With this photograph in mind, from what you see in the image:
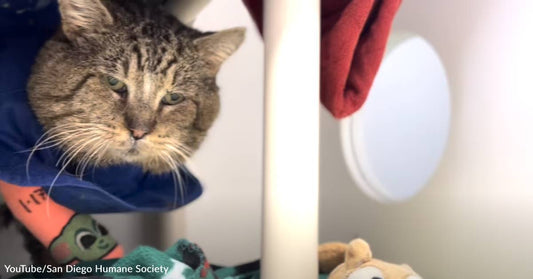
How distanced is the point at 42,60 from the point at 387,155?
0.64 metres

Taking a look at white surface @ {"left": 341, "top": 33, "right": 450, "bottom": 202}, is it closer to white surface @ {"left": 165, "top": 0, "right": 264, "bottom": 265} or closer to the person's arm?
white surface @ {"left": 165, "top": 0, "right": 264, "bottom": 265}

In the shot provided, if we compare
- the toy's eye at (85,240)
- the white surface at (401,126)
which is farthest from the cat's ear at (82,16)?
the white surface at (401,126)

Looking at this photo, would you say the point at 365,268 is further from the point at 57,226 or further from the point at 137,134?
the point at 57,226

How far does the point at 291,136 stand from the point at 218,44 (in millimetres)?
360

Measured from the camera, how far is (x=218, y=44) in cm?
94

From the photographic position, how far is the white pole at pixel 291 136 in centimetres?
63

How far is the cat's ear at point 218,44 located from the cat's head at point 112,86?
1 cm

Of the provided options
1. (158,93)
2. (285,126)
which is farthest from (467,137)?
(158,93)

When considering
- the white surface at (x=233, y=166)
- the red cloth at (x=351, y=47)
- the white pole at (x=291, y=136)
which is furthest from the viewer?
the white surface at (x=233, y=166)

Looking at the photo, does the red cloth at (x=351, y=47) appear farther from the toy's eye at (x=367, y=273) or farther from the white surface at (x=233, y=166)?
the white surface at (x=233, y=166)

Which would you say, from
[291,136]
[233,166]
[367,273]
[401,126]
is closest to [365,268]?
[367,273]

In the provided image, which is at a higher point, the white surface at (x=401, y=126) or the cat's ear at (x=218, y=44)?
the cat's ear at (x=218, y=44)

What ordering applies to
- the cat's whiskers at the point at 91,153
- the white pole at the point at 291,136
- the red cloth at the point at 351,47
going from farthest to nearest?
the cat's whiskers at the point at 91,153, the red cloth at the point at 351,47, the white pole at the point at 291,136

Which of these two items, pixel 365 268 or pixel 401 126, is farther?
pixel 401 126
